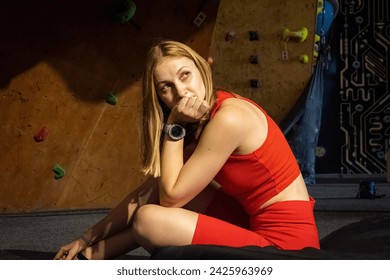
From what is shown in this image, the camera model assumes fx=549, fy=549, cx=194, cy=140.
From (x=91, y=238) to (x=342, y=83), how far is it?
16.5 ft

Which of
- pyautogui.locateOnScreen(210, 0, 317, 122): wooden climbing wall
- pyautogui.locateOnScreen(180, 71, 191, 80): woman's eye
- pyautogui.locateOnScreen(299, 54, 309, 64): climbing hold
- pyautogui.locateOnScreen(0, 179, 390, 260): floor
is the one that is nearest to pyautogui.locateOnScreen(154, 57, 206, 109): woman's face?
pyautogui.locateOnScreen(180, 71, 191, 80): woman's eye

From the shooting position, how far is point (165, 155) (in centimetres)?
129

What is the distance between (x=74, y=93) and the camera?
3227 mm

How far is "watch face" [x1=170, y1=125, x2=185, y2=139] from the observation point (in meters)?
1.29

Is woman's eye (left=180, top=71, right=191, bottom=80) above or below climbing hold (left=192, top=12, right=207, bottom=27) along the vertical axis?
above

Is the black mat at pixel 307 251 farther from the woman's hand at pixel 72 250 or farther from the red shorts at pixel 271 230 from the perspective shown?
the woman's hand at pixel 72 250

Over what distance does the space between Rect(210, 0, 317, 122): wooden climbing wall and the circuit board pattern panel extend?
1.65 metres

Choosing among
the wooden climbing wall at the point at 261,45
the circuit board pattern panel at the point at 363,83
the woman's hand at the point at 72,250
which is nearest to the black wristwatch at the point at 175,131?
the woman's hand at the point at 72,250

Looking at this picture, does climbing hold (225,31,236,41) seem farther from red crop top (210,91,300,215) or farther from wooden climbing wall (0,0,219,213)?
red crop top (210,91,300,215)

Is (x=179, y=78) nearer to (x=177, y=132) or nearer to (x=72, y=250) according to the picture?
(x=177, y=132)

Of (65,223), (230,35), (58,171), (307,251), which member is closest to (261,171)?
(307,251)

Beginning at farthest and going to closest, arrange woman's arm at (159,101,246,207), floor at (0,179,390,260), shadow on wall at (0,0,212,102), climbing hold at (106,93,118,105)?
1. climbing hold at (106,93,118,105)
2. shadow on wall at (0,0,212,102)
3. floor at (0,179,390,260)
4. woman's arm at (159,101,246,207)

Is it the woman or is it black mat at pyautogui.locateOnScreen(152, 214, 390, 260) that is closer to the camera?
black mat at pyautogui.locateOnScreen(152, 214, 390, 260)

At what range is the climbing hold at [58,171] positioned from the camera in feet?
10.4
